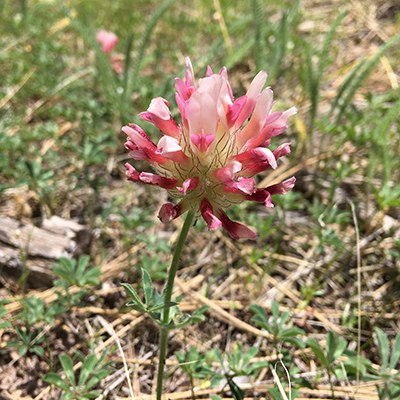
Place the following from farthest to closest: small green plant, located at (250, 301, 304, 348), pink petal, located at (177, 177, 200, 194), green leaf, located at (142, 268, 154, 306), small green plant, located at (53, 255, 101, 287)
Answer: small green plant, located at (53, 255, 101, 287), small green plant, located at (250, 301, 304, 348), green leaf, located at (142, 268, 154, 306), pink petal, located at (177, 177, 200, 194)

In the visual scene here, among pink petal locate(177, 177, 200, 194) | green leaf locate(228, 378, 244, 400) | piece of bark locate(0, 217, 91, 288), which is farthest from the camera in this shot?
piece of bark locate(0, 217, 91, 288)

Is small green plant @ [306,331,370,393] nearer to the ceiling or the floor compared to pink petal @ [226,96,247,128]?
nearer to the floor

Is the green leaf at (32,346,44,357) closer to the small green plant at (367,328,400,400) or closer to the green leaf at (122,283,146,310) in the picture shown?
the green leaf at (122,283,146,310)

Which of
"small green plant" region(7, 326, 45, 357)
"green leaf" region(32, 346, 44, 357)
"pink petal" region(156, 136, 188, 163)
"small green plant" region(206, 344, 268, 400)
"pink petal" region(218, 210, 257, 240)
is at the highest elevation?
"pink petal" region(156, 136, 188, 163)

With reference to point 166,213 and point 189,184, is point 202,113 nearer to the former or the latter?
point 189,184

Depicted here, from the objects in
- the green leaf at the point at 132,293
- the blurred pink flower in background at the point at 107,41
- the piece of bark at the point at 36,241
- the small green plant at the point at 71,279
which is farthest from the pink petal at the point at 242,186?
the blurred pink flower in background at the point at 107,41

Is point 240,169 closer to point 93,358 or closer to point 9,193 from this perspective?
point 93,358

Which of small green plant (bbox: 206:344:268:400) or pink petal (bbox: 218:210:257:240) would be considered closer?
pink petal (bbox: 218:210:257:240)

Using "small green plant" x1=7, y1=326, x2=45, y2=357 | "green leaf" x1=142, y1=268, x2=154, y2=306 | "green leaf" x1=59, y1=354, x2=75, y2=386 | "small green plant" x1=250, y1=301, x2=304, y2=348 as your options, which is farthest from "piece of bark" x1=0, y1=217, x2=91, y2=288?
"small green plant" x1=250, y1=301, x2=304, y2=348
